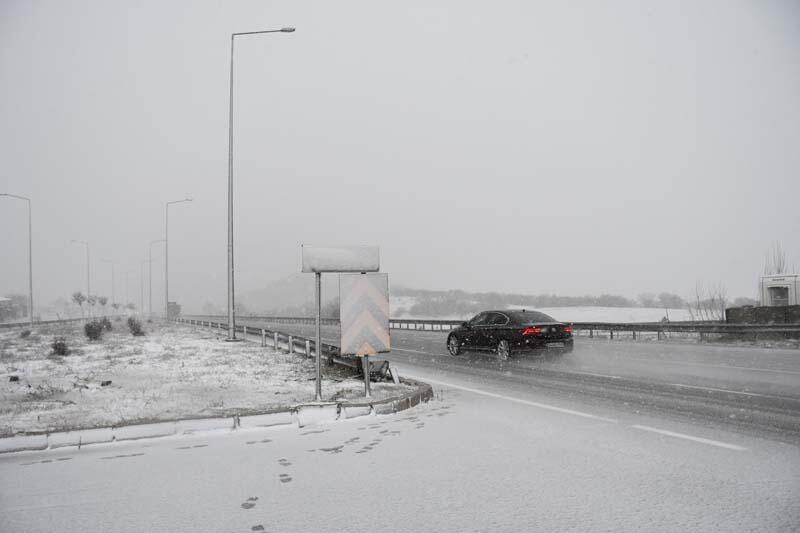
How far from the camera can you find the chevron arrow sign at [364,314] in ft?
26.9

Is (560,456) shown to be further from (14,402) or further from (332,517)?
(14,402)

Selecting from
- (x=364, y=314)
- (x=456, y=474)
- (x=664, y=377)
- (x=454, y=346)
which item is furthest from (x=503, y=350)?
(x=456, y=474)

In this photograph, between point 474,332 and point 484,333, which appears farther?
point 474,332

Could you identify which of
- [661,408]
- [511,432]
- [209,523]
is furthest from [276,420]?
[661,408]

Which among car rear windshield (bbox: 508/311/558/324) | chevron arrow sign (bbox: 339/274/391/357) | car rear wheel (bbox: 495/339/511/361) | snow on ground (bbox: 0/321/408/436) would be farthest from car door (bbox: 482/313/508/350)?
chevron arrow sign (bbox: 339/274/391/357)

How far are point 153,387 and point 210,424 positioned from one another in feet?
13.6

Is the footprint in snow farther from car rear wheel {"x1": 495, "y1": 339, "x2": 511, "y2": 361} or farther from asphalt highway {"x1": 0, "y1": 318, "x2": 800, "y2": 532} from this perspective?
car rear wheel {"x1": 495, "y1": 339, "x2": 511, "y2": 361}

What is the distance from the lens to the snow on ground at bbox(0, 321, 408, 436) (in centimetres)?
759

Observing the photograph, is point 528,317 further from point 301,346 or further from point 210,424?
point 210,424

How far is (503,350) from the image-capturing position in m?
15.7

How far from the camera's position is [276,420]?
701 cm

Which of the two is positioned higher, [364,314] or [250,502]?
[364,314]

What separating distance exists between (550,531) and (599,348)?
52.2 ft

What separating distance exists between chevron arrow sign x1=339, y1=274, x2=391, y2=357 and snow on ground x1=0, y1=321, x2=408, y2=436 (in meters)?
0.79
